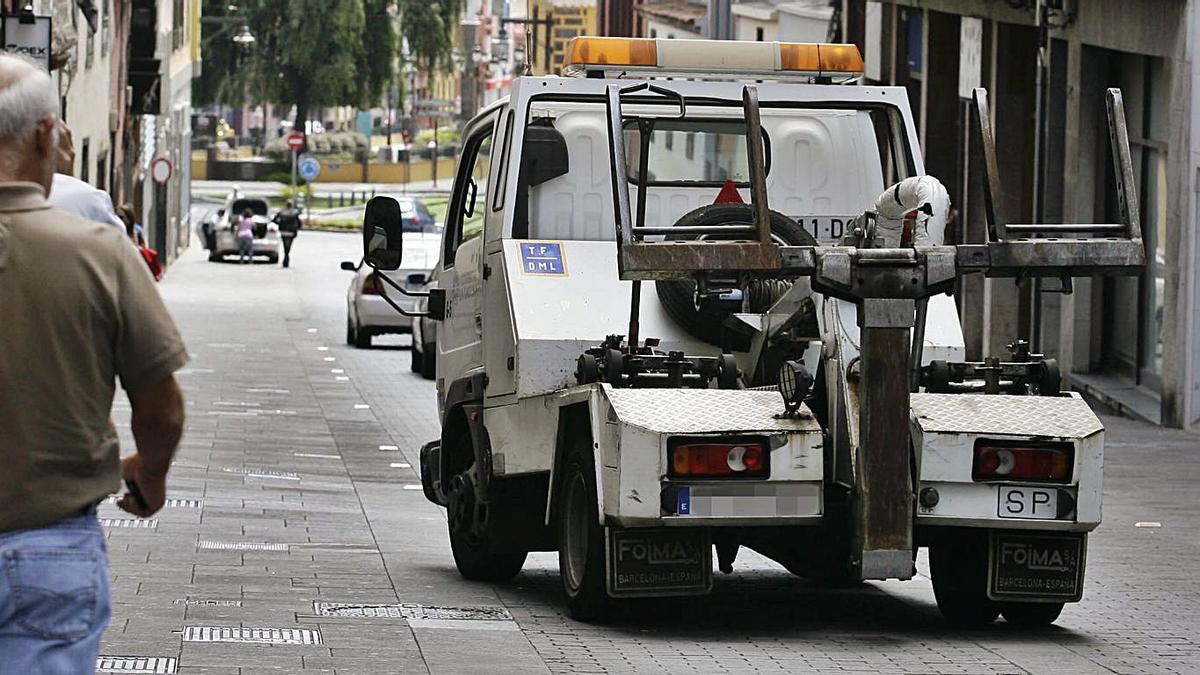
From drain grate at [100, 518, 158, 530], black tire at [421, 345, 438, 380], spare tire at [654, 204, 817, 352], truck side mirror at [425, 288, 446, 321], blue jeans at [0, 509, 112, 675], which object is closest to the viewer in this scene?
blue jeans at [0, 509, 112, 675]

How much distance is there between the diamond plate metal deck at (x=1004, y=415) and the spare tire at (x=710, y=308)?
3.51 feet

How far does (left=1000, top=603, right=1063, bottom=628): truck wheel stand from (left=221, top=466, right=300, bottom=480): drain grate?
725cm

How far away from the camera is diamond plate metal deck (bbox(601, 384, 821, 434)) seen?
8.19 metres

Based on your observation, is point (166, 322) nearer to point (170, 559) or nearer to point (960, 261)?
point (960, 261)

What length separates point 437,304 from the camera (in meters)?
11.2

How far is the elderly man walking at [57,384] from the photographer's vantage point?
163 inches

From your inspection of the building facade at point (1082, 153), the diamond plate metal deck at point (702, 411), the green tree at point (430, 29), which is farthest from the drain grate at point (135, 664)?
the green tree at point (430, 29)

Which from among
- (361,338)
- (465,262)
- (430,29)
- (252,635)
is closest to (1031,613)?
(252,635)

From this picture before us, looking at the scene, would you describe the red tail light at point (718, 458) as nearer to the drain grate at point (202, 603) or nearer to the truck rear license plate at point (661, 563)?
the truck rear license plate at point (661, 563)

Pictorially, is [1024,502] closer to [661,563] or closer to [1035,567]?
[1035,567]

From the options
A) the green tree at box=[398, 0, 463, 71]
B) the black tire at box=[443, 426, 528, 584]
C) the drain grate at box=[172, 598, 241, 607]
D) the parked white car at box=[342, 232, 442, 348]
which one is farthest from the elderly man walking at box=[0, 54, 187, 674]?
the green tree at box=[398, 0, 463, 71]

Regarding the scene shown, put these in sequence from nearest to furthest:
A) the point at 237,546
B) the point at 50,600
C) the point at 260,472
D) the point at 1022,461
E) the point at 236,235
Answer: the point at 50,600, the point at 1022,461, the point at 237,546, the point at 260,472, the point at 236,235

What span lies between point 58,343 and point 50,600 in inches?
18.1

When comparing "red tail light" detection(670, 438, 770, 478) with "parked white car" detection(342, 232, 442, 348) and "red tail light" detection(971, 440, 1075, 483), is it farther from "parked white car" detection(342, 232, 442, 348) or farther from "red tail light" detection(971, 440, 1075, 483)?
"parked white car" detection(342, 232, 442, 348)
